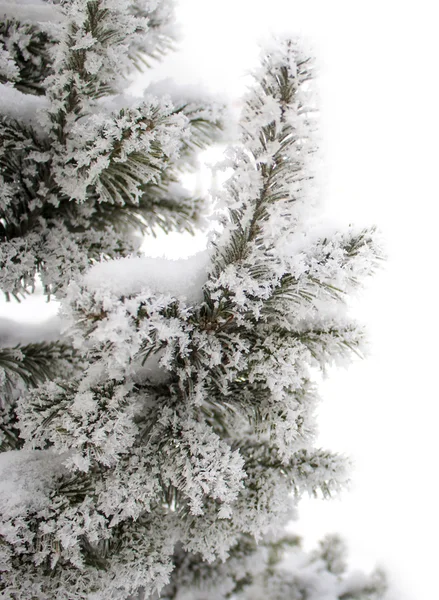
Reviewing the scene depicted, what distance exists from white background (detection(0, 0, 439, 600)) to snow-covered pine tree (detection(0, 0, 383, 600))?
699mm

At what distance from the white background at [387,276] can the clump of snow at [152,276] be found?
0.97 m

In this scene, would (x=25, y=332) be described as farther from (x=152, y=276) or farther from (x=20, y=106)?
(x=152, y=276)

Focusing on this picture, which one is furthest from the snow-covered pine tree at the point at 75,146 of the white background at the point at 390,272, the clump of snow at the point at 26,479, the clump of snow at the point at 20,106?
the white background at the point at 390,272

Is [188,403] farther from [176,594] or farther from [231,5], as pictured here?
[231,5]

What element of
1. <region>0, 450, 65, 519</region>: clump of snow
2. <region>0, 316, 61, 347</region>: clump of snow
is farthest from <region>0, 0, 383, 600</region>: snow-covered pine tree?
<region>0, 316, 61, 347</region>: clump of snow

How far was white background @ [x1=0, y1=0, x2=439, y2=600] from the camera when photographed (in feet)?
7.94

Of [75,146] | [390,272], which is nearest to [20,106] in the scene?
[75,146]

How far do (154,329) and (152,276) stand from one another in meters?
0.13

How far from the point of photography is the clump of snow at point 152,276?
2.76ft

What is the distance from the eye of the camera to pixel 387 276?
4152mm

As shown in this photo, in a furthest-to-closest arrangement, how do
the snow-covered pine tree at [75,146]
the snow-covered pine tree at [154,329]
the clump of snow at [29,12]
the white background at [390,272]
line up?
the white background at [390,272], the clump of snow at [29,12], the snow-covered pine tree at [75,146], the snow-covered pine tree at [154,329]

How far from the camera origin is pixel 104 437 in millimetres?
975

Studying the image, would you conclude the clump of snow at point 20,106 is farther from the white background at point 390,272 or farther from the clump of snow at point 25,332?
the clump of snow at point 25,332

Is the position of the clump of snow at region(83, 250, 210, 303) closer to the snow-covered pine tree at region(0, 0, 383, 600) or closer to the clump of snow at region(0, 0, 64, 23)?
the snow-covered pine tree at region(0, 0, 383, 600)
